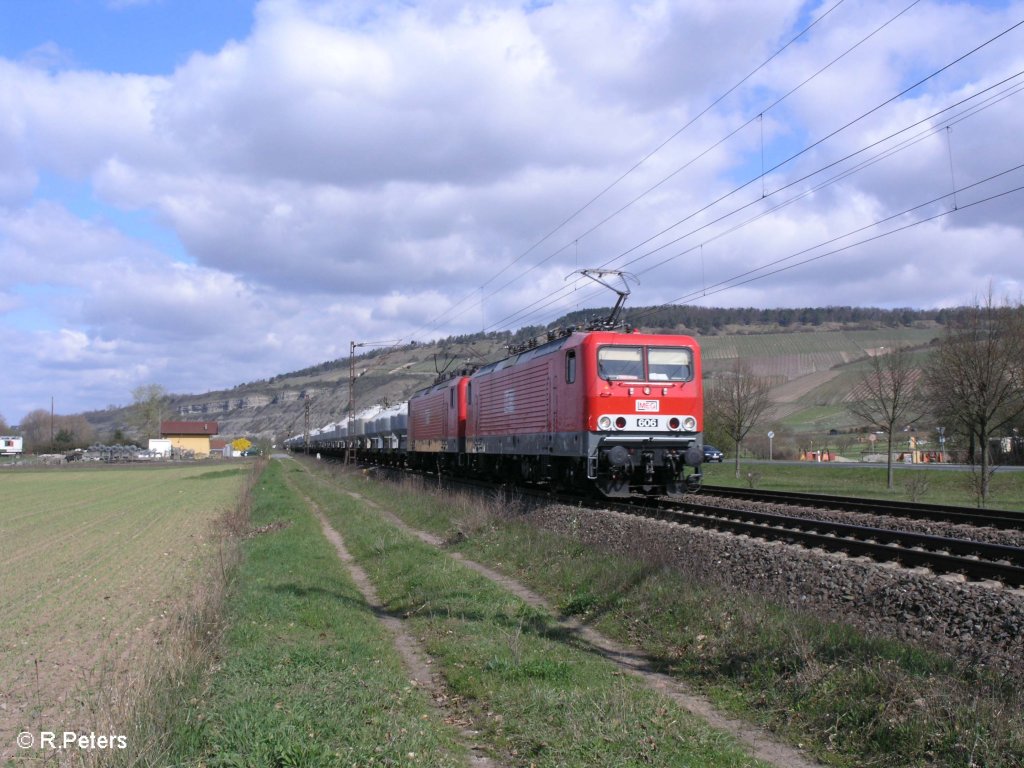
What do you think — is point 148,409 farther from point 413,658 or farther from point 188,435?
point 413,658

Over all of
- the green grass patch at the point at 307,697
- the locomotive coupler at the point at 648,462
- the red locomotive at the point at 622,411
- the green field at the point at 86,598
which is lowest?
the green field at the point at 86,598

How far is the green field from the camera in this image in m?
8.75

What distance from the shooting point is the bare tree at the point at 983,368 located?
23828mm

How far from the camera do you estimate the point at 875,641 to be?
7.52m

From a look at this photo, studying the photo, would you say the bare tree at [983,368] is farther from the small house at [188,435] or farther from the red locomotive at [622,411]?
the small house at [188,435]

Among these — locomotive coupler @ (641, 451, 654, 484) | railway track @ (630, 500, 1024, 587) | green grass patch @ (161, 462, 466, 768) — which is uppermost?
locomotive coupler @ (641, 451, 654, 484)

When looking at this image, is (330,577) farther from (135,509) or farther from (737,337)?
(737,337)

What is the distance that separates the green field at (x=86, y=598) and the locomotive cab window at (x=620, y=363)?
8.98 meters

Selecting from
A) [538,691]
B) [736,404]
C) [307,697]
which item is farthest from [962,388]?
[307,697]

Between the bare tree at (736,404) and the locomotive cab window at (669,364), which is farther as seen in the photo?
the bare tree at (736,404)

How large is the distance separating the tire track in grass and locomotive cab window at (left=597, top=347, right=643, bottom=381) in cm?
673

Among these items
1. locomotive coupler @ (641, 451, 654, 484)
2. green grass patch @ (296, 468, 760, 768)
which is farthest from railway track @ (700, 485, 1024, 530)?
green grass patch @ (296, 468, 760, 768)

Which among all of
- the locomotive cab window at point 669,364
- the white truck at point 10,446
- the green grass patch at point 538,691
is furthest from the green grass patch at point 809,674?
the white truck at point 10,446

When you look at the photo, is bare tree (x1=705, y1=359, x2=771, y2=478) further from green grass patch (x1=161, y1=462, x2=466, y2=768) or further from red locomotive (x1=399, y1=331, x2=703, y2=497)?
green grass patch (x1=161, y1=462, x2=466, y2=768)
